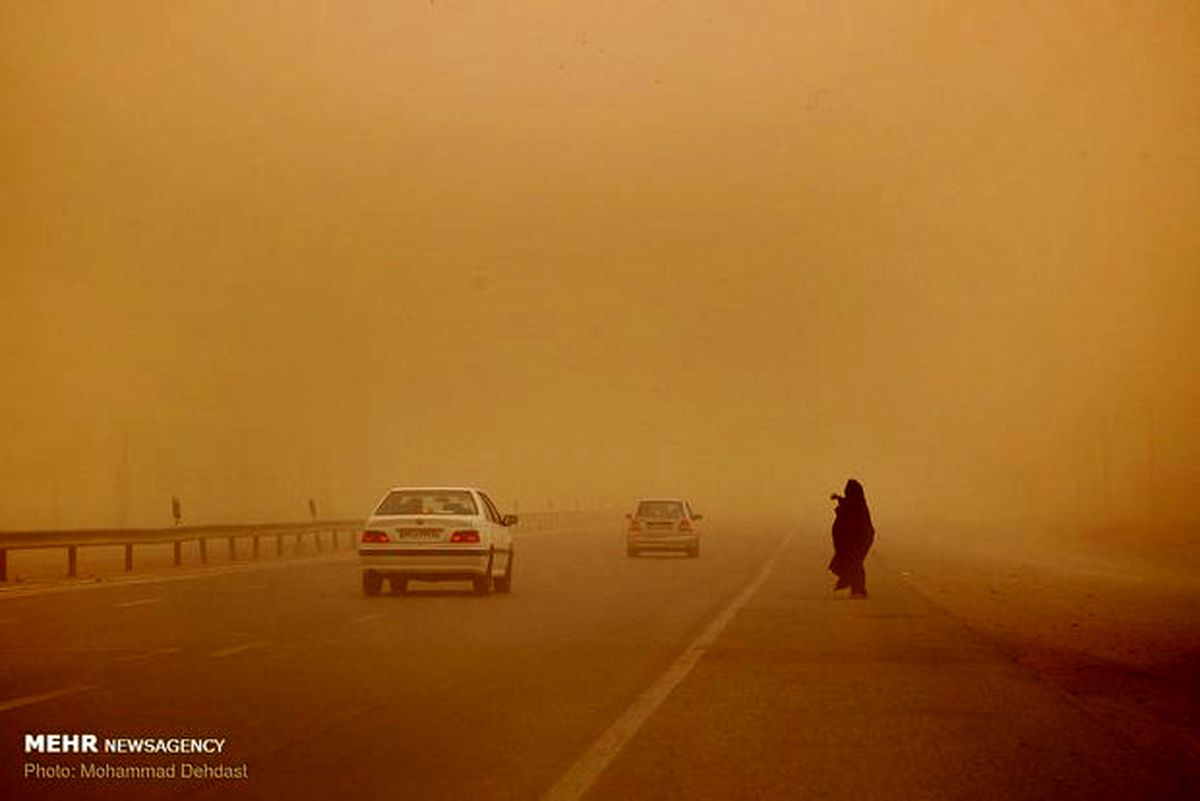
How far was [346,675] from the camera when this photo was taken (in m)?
15.5

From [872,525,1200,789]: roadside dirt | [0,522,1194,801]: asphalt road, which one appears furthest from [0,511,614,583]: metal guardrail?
[872,525,1200,789]: roadside dirt

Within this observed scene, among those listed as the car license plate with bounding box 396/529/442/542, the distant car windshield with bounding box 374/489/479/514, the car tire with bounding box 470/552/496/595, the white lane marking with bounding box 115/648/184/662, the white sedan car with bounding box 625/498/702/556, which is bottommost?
the white sedan car with bounding box 625/498/702/556

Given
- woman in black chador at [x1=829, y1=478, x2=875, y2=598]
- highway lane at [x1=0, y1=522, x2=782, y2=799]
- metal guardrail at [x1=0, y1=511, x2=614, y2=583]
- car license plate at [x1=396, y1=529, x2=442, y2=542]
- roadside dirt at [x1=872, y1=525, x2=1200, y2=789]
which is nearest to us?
highway lane at [x1=0, y1=522, x2=782, y2=799]

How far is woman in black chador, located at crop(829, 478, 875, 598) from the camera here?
29.2 m

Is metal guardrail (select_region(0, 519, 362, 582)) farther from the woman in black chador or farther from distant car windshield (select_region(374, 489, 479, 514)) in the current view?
the woman in black chador

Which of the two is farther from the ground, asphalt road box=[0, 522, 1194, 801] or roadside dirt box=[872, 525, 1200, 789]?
asphalt road box=[0, 522, 1194, 801]

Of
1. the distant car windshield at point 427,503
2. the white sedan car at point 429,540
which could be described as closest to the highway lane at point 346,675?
the white sedan car at point 429,540

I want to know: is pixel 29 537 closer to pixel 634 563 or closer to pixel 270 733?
pixel 634 563

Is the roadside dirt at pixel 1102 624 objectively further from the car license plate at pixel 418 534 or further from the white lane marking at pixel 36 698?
the car license plate at pixel 418 534

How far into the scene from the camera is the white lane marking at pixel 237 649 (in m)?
17.3

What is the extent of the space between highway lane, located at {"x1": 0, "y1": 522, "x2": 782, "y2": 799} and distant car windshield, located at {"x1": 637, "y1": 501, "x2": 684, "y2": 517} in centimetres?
1804

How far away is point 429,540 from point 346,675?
11745mm

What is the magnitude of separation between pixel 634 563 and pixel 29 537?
1610 centimetres

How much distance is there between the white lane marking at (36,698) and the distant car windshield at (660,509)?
35405mm
